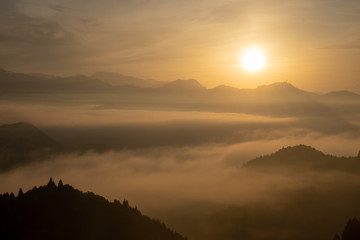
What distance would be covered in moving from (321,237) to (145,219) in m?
103

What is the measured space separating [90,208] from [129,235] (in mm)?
20079

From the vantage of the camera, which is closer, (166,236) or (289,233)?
(166,236)

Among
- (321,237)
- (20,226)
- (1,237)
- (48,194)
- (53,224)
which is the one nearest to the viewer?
(1,237)

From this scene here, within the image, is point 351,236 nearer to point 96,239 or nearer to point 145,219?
point 145,219

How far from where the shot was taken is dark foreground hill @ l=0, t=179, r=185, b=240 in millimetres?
126312

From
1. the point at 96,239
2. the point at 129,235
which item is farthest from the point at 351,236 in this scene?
the point at 96,239

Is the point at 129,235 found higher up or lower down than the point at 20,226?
lower down

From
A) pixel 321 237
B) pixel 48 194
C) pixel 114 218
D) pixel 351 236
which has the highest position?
pixel 48 194

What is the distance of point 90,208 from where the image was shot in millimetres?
146750

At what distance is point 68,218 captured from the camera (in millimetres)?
138625

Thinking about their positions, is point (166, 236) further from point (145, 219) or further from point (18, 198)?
point (18, 198)

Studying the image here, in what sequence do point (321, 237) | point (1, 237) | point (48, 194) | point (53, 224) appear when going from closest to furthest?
→ point (1, 237) < point (53, 224) < point (48, 194) < point (321, 237)

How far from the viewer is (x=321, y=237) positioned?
19412 centimetres

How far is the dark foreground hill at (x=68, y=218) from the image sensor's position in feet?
414
